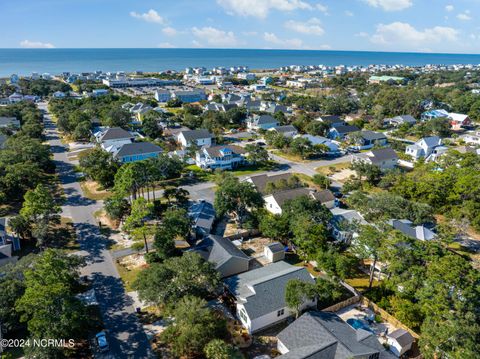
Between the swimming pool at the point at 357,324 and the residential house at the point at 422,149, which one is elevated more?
the residential house at the point at 422,149

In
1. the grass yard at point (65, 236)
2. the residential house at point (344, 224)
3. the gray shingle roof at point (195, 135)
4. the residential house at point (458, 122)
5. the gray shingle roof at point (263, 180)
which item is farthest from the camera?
the residential house at point (458, 122)

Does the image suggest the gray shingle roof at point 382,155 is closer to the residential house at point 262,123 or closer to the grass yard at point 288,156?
the grass yard at point 288,156

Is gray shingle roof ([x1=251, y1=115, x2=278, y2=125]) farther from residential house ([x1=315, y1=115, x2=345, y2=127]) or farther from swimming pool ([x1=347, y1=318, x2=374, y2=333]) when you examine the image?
swimming pool ([x1=347, y1=318, x2=374, y2=333])

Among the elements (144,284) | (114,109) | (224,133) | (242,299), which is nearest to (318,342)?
(242,299)

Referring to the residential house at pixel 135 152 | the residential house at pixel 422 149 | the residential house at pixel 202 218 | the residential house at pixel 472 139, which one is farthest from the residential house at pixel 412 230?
the residential house at pixel 472 139

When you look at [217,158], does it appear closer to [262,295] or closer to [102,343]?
[262,295]

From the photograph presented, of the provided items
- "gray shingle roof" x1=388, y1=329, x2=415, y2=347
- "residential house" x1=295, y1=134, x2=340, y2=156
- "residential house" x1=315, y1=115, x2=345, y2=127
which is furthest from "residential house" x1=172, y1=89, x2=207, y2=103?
"gray shingle roof" x1=388, y1=329, x2=415, y2=347
